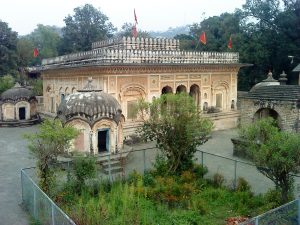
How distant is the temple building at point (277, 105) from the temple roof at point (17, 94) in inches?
691

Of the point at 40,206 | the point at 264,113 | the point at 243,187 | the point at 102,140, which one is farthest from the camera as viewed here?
the point at 264,113

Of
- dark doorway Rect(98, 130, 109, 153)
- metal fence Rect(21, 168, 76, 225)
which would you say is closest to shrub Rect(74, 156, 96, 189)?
metal fence Rect(21, 168, 76, 225)

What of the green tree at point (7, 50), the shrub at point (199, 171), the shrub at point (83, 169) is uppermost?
the green tree at point (7, 50)

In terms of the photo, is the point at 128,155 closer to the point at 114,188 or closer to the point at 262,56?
the point at 114,188

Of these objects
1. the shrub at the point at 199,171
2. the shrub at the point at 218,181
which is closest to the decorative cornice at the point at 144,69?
the shrub at the point at 199,171

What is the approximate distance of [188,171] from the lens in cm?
1334

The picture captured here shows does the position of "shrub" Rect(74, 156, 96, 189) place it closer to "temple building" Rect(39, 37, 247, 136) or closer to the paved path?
the paved path

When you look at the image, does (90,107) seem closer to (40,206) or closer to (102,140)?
(102,140)

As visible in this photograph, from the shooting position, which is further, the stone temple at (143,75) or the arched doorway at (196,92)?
the arched doorway at (196,92)

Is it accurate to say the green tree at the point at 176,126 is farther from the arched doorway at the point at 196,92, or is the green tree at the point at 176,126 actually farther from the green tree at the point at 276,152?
the arched doorway at the point at 196,92

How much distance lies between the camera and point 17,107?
27672 mm

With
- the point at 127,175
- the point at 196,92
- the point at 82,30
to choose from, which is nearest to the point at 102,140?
the point at 127,175

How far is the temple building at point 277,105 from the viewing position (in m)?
16.0

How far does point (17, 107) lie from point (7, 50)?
1479 centimetres
